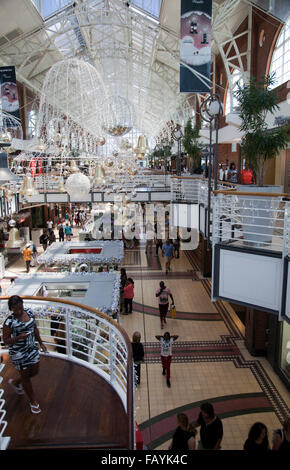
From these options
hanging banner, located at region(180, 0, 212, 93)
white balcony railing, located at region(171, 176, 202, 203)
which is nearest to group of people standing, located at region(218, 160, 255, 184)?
white balcony railing, located at region(171, 176, 202, 203)

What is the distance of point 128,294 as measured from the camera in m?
11.0

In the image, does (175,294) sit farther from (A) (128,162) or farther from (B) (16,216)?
(B) (16,216)

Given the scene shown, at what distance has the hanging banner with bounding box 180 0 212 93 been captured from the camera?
11.1m

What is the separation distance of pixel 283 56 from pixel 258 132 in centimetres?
809

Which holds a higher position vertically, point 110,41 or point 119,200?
point 110,41

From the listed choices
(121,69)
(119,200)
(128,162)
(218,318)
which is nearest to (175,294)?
(218,318)

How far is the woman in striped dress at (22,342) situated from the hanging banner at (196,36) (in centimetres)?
1052

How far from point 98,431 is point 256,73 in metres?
15.1

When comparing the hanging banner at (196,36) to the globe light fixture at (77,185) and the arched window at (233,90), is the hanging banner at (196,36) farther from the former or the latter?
the globe light fixture at (77,185)

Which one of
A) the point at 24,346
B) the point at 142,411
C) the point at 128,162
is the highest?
the point at 128,162

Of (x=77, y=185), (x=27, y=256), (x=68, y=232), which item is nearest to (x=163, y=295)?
(x=77, y=185)

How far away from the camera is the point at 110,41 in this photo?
81.3 feet
